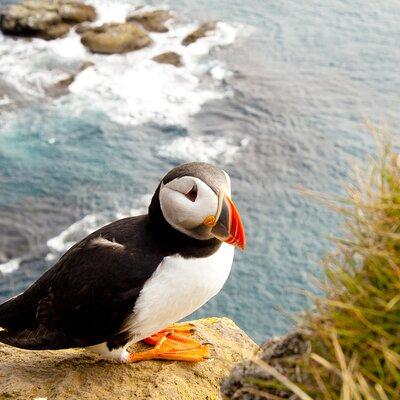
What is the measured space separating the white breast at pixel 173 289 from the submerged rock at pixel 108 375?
0.35 m

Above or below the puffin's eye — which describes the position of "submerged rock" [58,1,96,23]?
below

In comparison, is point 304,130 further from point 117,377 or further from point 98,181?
point 117,377

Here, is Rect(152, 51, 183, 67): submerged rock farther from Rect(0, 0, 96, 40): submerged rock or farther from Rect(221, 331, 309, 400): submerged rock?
Rect(221, 331, 309, 400): submerged rock

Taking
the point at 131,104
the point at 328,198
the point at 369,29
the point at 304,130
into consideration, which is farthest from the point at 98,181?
the point at 328,198

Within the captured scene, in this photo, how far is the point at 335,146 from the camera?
851 inches

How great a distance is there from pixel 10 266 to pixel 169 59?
1055 cm

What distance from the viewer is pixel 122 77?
2344 cm

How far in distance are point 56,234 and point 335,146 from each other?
893cm

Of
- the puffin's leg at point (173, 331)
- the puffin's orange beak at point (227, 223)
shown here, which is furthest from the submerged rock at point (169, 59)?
the puffin's orange beak at point (227, 223)

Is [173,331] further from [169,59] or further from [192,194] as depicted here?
[169,59]

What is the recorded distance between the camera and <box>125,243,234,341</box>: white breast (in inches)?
199

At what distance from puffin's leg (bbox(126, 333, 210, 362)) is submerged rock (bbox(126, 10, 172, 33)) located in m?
21.6

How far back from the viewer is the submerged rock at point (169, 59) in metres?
24.2

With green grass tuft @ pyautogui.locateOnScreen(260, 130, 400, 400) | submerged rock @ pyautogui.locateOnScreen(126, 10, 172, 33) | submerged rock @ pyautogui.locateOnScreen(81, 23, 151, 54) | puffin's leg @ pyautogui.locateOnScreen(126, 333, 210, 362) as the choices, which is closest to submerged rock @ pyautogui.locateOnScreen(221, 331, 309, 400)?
green grass tuft @ pyautogui.locateOnScreen(260, 130, 400, 400)
